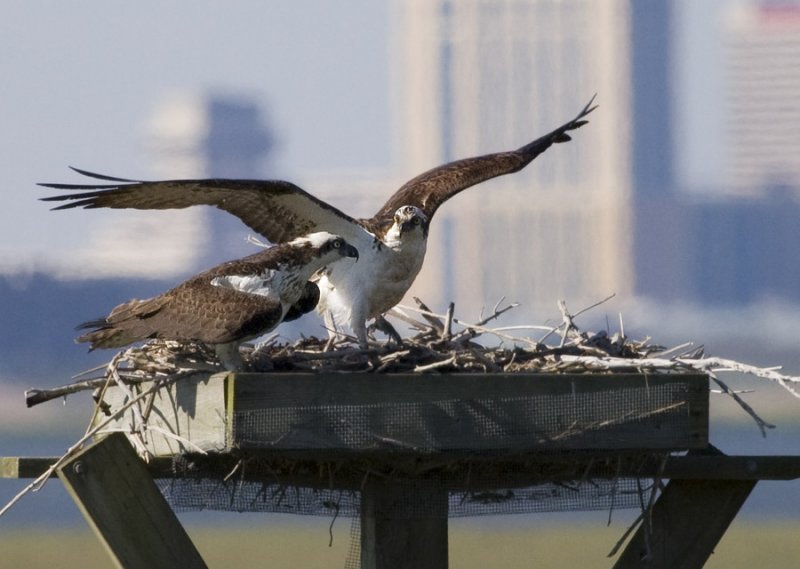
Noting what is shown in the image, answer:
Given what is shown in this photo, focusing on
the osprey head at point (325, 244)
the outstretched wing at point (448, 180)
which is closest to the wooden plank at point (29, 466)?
the osprey head at point (325, 244)

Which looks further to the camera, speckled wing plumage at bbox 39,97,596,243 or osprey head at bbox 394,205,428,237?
osprey head at bbox 394,205,428,237

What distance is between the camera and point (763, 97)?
497ft

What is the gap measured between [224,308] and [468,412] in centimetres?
89

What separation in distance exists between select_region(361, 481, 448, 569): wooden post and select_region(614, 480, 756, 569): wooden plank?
0.48 m

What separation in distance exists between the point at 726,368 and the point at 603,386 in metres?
0.34

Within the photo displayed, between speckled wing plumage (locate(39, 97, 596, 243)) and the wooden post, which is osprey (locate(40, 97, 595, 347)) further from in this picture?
the wooden post

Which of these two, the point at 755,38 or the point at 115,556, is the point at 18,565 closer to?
the point at 115,556

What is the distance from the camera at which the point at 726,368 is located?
434 centimetres

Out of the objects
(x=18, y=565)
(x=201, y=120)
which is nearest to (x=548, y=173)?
(x=201, y=120)

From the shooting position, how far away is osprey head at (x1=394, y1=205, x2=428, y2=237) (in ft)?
20.2

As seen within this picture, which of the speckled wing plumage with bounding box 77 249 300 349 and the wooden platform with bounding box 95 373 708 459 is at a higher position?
the speckled wing plumage with bounding box 77 249 300 349

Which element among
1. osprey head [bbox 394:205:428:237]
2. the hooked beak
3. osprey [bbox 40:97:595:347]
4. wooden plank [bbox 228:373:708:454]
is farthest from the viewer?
osprey head [bbox 394:205:428:237]

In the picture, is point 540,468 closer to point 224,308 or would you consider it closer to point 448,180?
point 224,308

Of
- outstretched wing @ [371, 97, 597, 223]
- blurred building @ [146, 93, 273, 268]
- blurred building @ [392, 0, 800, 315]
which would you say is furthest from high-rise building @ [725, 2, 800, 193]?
outstretched wing @ [371, 97, 597, 223]
